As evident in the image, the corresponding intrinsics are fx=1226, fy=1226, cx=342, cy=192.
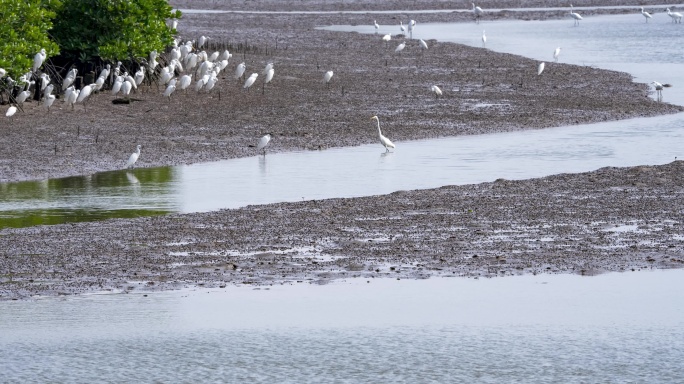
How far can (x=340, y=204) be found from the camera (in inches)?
607

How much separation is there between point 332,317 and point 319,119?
1467 centimetres

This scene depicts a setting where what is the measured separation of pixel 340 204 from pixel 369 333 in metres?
5.21

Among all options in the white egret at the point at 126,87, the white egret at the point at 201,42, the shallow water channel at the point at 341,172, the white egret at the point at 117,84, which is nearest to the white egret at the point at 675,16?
the white egret at the point at 201,42

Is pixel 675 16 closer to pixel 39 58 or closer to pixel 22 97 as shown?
pixel 39 58

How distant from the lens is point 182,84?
27.9 metres

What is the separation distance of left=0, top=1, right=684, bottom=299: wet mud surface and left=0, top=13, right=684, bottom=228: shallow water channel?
0.71 metres

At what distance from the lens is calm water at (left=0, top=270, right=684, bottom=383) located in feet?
30.4

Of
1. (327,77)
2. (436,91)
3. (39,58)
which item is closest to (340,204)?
(39,58)

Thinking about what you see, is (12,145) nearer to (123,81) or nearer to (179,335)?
(123,81)

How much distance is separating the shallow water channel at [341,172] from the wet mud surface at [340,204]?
0.71m

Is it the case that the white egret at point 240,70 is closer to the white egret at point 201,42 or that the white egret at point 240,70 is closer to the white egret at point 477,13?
the white egret at point 201,42

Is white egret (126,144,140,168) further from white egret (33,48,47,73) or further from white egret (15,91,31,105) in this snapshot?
white egret (33,48,47,73)

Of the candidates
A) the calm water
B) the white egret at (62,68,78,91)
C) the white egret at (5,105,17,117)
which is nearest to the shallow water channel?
the calm water

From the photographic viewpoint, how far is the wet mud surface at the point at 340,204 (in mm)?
12039
